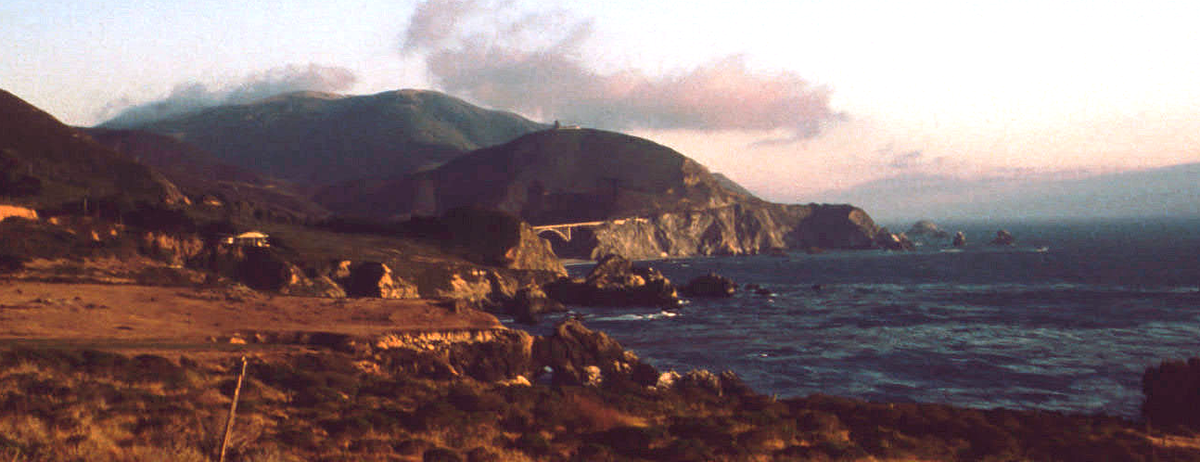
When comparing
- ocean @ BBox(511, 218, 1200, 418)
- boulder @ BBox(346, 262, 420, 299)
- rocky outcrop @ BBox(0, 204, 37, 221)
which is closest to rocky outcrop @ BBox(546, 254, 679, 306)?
ocean @ BBox(511, 218, 1200, 418)

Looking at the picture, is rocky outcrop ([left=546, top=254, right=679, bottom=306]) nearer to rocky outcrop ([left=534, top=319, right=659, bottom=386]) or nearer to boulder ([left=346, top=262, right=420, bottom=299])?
boulder ([left=346, top=262, right=420, bottom=299])

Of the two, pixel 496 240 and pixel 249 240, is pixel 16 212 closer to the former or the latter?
pixel 249 240

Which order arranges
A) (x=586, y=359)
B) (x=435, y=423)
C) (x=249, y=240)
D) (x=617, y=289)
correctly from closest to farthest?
(x=435, y=423), (x=586, y=359), (x=249, y=240), (x=617, y=289)

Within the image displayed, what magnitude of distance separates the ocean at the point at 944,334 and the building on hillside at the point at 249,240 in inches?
1389

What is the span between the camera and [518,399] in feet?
101

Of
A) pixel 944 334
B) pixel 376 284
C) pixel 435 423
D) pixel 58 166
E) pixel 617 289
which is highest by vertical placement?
pixel 58 166

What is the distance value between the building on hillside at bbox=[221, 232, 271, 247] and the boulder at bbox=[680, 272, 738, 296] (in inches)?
2186

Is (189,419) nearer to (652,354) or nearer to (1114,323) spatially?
(652,354)

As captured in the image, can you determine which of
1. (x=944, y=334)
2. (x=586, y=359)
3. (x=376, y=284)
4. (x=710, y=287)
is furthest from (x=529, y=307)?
(x=944, y=334)

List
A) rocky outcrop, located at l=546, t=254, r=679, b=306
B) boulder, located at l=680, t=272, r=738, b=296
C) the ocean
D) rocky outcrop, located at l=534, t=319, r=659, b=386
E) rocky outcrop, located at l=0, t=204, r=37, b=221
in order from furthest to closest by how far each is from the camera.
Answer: boulder, located at l=680, t=272, r=738, b=296 < rocky outcrop, located at l=546, t=254, r=679, b=306 < rocky outcrop, located at l=0, t=204, r=37, b=221 < rocky outcrop, located at l=534, t=319, r=659, b=386 < the ocean

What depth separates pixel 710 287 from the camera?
118375 millimetres

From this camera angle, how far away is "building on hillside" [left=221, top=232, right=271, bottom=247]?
305 feet

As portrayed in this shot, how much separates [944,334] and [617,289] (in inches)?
1701

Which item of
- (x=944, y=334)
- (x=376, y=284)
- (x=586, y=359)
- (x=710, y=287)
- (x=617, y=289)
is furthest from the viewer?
(x=710, y=287)
